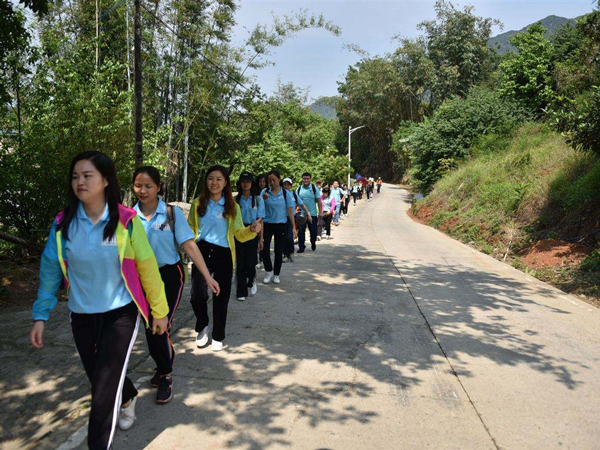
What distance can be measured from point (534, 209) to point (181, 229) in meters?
12.7

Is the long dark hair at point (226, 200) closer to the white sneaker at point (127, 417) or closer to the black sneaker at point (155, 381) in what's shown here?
the black sneaker at point (155, 381)

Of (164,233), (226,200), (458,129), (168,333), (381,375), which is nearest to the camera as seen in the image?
(168,333)

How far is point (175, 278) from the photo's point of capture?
3680 mm

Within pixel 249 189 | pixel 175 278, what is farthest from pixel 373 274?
pixel 175 278

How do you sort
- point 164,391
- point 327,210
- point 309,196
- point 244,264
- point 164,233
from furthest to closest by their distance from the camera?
point 327,210, point 309,196, point 244,264, point 164,233, point 164,391

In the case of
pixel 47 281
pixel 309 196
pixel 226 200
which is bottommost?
pixel 309 196

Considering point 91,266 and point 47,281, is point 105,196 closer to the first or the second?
point 91,266

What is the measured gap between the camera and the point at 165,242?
11.8 feet

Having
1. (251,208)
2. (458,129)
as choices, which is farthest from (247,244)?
(458,129)

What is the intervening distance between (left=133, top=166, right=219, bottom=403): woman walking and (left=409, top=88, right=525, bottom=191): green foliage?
948 inches

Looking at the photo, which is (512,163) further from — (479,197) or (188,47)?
(188,47)

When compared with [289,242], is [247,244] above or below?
above

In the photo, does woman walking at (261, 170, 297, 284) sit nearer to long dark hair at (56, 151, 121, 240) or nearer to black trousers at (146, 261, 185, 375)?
black trousers at (146, 261, 185, 375)

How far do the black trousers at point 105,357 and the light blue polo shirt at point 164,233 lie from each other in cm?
92
